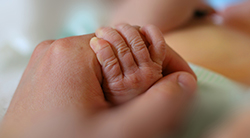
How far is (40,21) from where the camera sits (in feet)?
2.60

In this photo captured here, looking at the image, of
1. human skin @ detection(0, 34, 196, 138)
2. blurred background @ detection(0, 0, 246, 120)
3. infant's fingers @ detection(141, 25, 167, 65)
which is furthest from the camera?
blurred background @ detection(0, 0, 246, 120)

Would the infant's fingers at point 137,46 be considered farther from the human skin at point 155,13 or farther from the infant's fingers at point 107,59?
the human skin at point 155,13

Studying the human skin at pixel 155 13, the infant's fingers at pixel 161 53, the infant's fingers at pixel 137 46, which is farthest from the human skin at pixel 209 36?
the infant's fingers at pixel 137 46

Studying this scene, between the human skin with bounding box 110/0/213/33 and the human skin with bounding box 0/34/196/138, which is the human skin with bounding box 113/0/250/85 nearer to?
the human skin with bounding box 110/0/213/33

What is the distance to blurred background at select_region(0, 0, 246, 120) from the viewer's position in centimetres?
Result: 72

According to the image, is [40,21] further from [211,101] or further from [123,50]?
[211,101]

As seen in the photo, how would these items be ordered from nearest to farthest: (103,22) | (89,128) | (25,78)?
(89,128), (25,78), (103,22)

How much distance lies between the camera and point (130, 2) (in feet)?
2.49

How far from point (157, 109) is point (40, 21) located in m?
0.60

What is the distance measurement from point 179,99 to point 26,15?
610mm

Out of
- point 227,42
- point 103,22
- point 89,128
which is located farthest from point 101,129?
point 227,42

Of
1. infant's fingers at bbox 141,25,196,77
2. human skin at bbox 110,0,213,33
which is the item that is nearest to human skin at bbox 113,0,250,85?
human skin at bbox 110,0,213,33

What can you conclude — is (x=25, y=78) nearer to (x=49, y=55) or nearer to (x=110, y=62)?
(x=49, y=55)

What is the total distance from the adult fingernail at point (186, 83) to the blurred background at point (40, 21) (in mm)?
365
